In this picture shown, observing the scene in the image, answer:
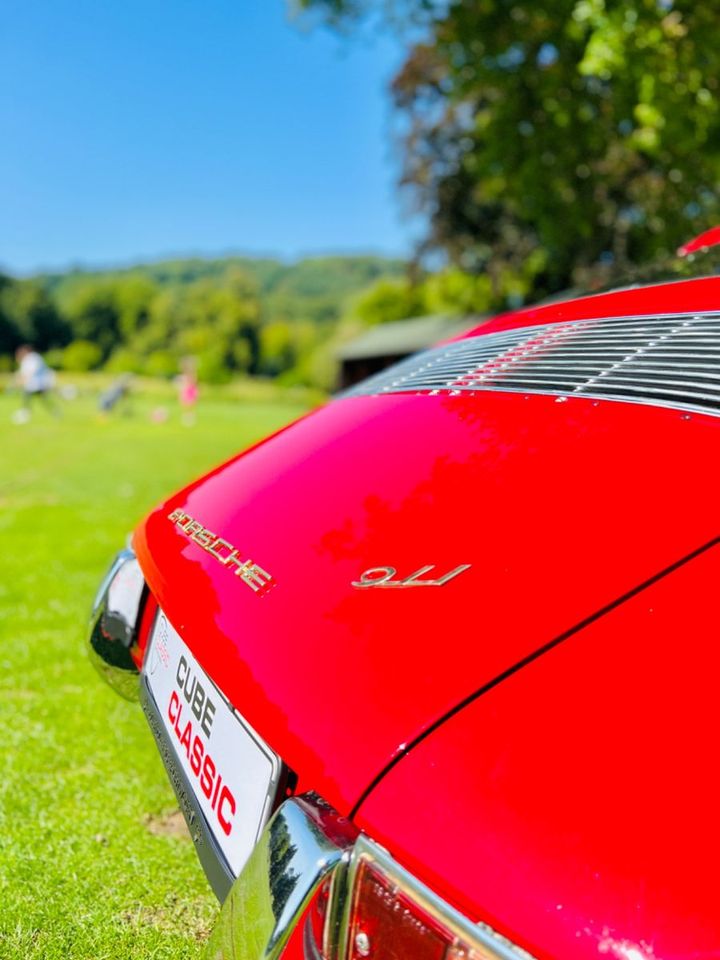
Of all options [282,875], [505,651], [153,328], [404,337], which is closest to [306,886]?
[282,875]

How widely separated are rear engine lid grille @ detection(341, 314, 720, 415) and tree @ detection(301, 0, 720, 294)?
26.2 ft

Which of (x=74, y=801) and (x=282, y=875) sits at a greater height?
(x=282, y=875)

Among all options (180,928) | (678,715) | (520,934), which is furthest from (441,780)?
(180,928)

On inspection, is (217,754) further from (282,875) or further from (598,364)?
(598,364)

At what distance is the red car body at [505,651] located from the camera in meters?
0.72

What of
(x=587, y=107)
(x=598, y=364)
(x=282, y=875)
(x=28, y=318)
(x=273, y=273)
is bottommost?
(x=282, y=875)

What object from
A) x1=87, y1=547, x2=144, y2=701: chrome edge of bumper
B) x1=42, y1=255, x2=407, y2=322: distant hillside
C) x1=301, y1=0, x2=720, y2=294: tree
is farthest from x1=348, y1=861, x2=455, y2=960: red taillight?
x1=42, y1=255, x2=407, y2=322: distant hillside

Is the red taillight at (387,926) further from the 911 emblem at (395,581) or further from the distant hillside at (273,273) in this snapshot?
the distant hillside at (273,273)

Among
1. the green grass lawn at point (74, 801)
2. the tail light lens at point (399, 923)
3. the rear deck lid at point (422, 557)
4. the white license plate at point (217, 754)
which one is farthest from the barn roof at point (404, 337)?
the tail light lens at point (399, 923)

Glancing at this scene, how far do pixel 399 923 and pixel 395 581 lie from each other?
0.46 m

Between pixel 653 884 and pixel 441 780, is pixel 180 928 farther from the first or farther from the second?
pixel 653 884

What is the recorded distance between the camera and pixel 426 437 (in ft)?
5.00

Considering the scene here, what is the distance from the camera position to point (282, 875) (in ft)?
2.85

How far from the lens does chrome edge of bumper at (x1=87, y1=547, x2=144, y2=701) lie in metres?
1.79
